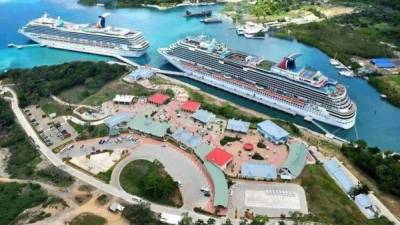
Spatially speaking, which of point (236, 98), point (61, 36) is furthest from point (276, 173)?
point (61, 36)

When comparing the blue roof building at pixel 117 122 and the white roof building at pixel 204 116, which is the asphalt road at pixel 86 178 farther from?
the white roof building at pixel 204 116

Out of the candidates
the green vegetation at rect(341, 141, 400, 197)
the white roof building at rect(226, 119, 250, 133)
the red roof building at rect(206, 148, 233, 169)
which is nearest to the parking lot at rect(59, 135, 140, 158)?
the red roof building at rect(206, 148, 233, 169)

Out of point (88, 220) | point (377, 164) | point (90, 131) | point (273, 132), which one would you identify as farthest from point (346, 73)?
point (88, 220)

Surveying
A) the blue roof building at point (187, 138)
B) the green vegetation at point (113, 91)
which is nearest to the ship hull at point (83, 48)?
the green vegetation at point (113, 91)

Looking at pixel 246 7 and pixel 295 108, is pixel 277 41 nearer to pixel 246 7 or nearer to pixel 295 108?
pixel 246 7

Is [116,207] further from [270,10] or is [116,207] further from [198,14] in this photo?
[270,10]

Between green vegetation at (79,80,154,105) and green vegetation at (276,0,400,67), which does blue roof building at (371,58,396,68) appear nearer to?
green vegetation at (276,0,400,67)
